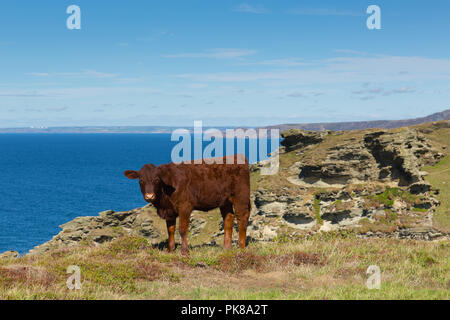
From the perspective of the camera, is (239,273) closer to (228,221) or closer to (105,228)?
(228,221)

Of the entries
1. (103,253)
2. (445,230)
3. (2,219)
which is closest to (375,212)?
(445,230)

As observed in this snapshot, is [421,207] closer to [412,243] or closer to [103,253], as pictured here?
[412,243]

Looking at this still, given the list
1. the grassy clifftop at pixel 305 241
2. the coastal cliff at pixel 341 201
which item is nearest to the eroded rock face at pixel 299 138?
the grassy clifftop at pixel 305 241

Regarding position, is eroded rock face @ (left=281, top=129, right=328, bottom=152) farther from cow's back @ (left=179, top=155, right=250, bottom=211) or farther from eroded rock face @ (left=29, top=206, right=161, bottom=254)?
cow's back @ (left=179, top=155, right=250, bottom=211)

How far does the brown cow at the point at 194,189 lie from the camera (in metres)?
14.8

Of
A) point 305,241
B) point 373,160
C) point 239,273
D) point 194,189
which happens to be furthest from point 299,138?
point 239,273

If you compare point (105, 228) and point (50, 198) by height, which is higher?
point (105, 228)

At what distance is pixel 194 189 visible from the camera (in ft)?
50.5

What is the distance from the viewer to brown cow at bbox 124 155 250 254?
48.5ft

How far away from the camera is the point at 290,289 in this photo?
11289 millimetres

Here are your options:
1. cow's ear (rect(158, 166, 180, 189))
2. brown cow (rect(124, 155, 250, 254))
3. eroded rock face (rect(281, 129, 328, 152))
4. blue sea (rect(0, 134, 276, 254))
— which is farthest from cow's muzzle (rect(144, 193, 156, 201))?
eroded rock face (rect(281, 129, 328, 152))

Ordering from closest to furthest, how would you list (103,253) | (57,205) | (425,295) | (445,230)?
1. (425,295)
2. (103,253)
3. (445,230)
4. (57,205)

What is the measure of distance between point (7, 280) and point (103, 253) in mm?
4173

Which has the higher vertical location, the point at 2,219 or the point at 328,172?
the point at 328,172
